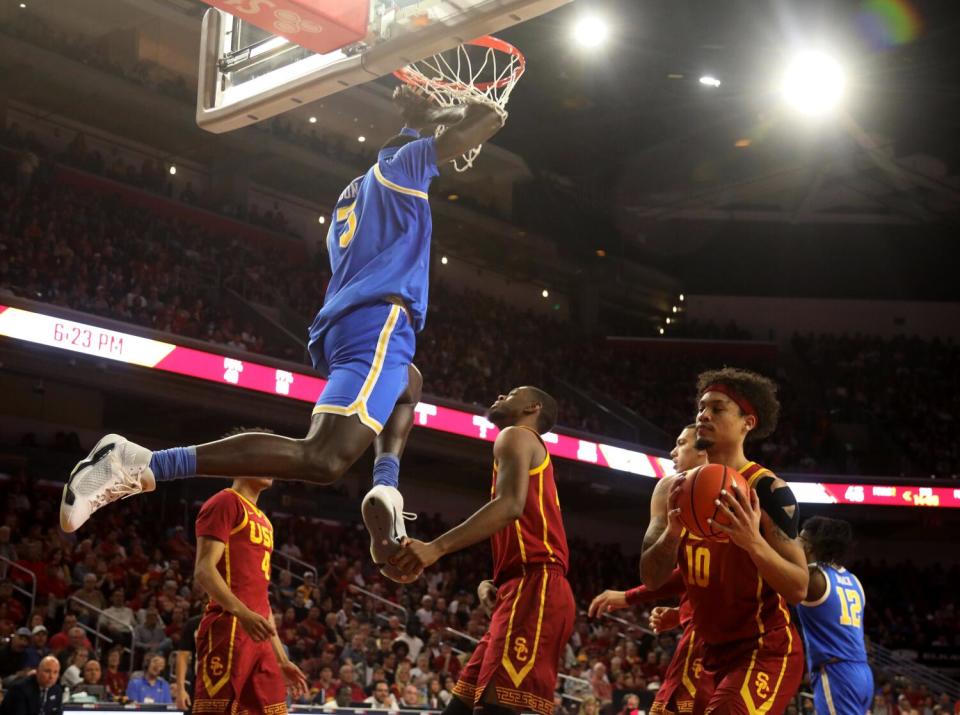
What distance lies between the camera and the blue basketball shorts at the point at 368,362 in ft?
13.9

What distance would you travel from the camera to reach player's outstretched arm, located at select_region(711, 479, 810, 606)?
3.84 metres

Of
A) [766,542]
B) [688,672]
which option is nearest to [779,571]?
[766,542]

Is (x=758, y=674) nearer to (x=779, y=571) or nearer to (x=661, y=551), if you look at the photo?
(x=779, y=571)

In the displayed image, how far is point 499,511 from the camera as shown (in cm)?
469

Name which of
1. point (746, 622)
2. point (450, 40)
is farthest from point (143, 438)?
point (746, 622)

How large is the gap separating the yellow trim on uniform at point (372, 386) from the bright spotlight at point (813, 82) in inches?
770

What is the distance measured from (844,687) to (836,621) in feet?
1.23

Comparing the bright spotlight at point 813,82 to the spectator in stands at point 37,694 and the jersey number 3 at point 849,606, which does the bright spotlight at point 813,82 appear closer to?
the jersey number 3 at point 849,606

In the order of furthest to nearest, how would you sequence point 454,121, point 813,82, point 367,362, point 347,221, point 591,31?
point 813,82 < point 591,31 < point 454,121 < point 347,221 < point 367,362

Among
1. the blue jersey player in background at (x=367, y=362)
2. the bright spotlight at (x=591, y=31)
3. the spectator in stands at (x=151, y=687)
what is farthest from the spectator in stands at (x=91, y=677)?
the bright spotlight at (x=591, y=31)

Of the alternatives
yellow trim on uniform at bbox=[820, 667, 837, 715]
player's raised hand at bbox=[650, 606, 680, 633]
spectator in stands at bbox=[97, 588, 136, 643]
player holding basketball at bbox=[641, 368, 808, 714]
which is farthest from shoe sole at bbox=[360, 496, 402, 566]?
spectator in stands at bbox=[97, 588, 136, 643]

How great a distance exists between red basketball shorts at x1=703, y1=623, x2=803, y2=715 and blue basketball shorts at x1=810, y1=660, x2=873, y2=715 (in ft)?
8.06

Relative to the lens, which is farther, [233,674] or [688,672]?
[233,674]

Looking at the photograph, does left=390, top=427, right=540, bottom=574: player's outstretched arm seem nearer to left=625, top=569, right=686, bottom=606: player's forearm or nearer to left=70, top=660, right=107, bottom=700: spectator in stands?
left=625, top=569, right=686, bottom=606: player's forearm
